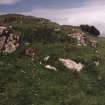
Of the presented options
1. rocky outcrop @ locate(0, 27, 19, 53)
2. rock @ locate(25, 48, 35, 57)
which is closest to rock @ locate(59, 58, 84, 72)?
rock @ locate(25, 48, 35, 57)

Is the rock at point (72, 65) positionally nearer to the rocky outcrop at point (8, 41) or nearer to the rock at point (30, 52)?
the rock at point (30, 52)

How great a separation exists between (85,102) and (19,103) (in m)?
6.09

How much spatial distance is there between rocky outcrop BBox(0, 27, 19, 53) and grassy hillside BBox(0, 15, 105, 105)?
0.90 meters

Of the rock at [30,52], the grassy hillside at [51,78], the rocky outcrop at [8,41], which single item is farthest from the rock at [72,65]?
the rocky outcrop at [8,41]

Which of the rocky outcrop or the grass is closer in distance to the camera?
the grass

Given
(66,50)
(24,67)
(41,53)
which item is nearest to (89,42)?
(66,50)

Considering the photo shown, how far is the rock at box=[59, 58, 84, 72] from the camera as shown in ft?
136

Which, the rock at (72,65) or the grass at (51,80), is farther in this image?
the rock at (72,65)

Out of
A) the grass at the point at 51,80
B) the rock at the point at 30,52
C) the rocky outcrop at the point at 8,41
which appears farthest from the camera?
the rocky outcrop at the point at 8,41

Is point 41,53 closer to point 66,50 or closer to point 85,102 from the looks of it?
point 66,50

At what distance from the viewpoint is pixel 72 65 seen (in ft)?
137

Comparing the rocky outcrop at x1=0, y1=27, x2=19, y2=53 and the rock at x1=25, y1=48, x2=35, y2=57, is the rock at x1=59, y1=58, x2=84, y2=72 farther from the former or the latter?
the rocky outcrop at x1=0, y1=27, x2=19, y2=53

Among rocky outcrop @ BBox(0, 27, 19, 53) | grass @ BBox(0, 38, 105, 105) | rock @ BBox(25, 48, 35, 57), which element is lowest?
grass @ BBox(0, 38, 105, 105)

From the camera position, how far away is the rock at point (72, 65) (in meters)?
41.5
